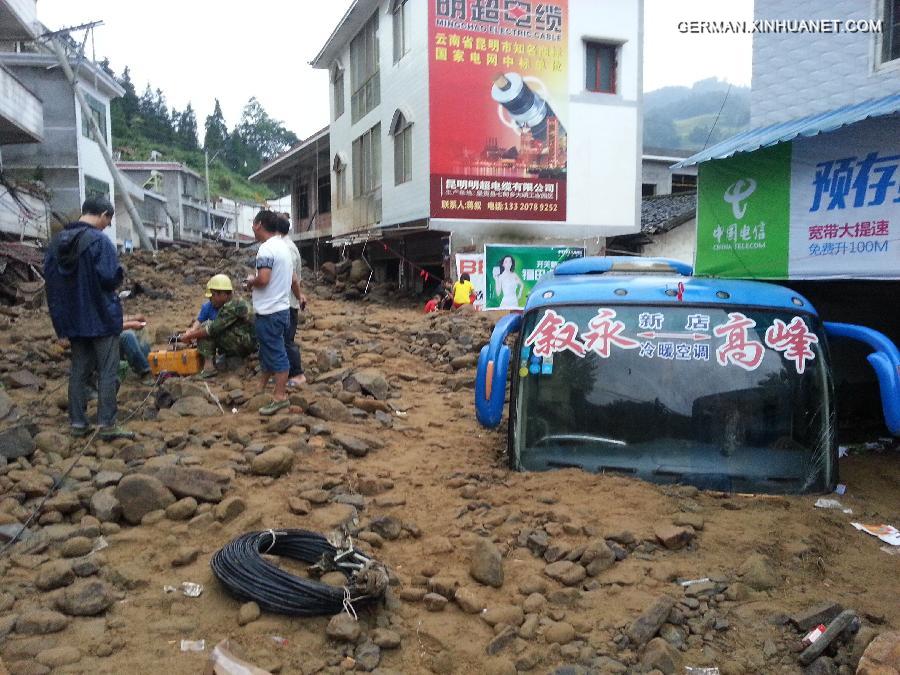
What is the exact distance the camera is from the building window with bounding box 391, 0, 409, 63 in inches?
647

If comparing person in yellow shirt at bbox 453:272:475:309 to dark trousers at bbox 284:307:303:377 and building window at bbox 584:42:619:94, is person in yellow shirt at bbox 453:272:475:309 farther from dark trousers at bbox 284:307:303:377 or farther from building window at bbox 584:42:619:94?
dark trousers at bbox 284:307:303:377

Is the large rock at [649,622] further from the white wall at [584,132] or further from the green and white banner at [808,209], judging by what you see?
the white wall at [584,132]

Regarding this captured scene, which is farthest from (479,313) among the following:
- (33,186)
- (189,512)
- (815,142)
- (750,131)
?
(33,186)

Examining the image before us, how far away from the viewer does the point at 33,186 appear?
775 inches

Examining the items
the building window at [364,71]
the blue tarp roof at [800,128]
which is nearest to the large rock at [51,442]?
the blue tarp roof at [800,128]

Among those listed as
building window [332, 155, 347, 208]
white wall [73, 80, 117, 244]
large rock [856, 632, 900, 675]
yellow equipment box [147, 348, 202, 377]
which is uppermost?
white wall [73, 80, 117, 244]

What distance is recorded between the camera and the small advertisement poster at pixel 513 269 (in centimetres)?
1641

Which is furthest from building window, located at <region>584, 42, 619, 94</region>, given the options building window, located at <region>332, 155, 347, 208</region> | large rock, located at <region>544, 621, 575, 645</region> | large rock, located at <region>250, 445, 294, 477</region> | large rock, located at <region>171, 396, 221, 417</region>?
large rock, located at <region>544, 621, 575, 645</region>

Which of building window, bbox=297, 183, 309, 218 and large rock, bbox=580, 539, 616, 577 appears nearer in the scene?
large rock, bbox=580, 539, 616, 577

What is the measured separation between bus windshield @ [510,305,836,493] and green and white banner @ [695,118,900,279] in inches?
76.3

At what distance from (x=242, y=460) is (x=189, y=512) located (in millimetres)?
831

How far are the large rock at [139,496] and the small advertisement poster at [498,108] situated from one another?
12.2 m

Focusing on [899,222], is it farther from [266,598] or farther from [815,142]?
[266,598]

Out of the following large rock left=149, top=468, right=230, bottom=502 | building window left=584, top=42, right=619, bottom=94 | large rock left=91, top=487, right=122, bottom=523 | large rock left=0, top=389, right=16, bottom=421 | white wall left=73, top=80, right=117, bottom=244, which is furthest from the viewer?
white wall left=73, top=80, right=117, bottom=244
